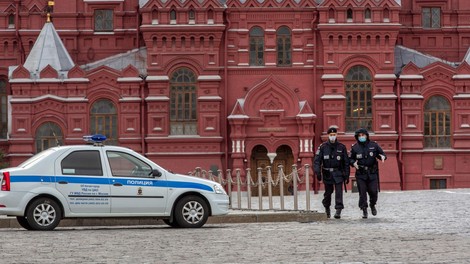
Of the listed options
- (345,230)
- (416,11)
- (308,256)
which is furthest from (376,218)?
(416,11)

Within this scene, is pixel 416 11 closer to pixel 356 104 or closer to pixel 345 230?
pixel 356 104

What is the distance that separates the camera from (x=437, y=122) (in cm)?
5588

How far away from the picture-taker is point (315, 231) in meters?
22.1

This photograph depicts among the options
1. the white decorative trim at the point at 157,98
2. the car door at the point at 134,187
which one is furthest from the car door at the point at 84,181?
the white decorative trim at the point at 157,98

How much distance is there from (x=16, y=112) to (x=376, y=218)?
3124 centimetres

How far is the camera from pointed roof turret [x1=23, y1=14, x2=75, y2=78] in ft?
181

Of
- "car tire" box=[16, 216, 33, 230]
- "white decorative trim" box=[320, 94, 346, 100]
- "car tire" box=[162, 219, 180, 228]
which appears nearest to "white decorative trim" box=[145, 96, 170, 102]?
"white decorative trim" box=[320, 94, 346, 100]

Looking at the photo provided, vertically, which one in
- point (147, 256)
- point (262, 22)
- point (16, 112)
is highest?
point (262, 22)

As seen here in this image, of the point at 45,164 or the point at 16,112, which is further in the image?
the point at 16,112

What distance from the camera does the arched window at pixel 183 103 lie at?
55031 mm

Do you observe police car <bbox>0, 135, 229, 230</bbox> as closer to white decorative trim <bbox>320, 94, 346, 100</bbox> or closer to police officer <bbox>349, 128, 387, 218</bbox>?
police officer <bbox>349, 128, 387, 218</bbox>

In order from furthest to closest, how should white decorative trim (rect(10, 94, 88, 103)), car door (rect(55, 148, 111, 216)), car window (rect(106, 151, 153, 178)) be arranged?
1. white decorative trim (rect(10, 94, 88, 103))
2. car window (rect(106, 151, 153, 178))
3. car door (rect(55, 148, 111, 216))

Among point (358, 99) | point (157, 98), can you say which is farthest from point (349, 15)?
point (157, 98)

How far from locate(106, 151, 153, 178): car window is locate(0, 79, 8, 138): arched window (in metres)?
34.6
